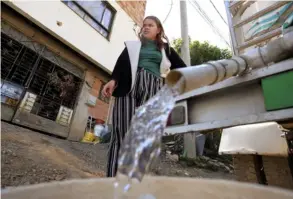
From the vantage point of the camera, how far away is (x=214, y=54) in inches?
337

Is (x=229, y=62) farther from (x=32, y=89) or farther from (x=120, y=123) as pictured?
(x=32, y=89)

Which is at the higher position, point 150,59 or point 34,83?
point 34,83

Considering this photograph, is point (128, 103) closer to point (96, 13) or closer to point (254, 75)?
point (254, 75)

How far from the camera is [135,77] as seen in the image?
1.60 metres

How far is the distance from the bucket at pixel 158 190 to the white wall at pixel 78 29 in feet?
16.3

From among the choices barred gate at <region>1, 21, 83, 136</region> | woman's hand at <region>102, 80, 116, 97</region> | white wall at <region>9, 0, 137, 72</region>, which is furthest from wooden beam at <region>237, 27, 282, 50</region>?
barred gate at <region>1, 21, 83, 136</region>

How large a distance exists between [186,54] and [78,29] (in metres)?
3.15

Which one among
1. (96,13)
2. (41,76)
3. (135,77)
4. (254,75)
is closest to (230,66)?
(254,75)

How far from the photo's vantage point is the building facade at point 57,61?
4.88m

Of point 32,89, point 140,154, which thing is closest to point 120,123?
point 140,154

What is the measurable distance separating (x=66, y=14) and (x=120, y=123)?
506 cm

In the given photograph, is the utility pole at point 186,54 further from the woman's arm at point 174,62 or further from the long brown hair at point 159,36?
the long brown hair at point 159,36

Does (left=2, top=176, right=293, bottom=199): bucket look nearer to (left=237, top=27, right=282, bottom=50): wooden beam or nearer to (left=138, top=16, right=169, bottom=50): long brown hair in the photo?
(left=138, top=16, right=169, bottom=50): long brown hair

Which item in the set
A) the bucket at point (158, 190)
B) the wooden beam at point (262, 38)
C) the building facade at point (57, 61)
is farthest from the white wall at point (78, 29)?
the bucket at point (158, 190)
